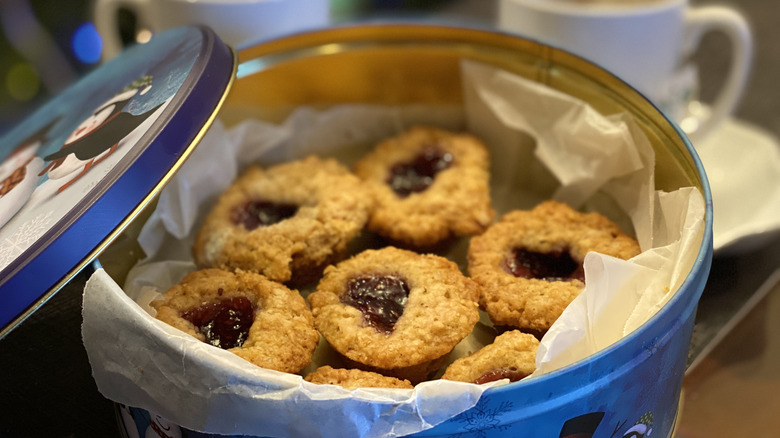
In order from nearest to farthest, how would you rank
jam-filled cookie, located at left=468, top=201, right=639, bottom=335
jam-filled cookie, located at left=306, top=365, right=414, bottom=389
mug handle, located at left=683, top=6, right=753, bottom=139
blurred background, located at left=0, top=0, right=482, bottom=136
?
jam-filled cookie, located at left=306, top=365, right=414, bottom=389 → jam-filled cookie, located at left=468, top=201, right=639, bottom=335 → mug handle, located at left=683, top=6, right=753, bottom=139 → blurred background, located at left=0, top=0, right=482, bottom=136

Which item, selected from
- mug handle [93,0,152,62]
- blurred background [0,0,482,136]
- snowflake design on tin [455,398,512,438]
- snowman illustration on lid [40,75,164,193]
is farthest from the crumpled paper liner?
blurred background [0,0,482,136]

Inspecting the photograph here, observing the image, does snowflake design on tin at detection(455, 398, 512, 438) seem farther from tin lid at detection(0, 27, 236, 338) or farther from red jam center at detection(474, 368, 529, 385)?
tin lid at detection(0, 27, 236, 338)

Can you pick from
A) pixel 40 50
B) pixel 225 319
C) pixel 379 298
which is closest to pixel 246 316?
pixel 225 319

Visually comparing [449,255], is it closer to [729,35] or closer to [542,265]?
[542,265]

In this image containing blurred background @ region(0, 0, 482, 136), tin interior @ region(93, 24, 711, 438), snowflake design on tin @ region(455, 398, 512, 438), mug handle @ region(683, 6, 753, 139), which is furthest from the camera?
blurred background @ region(0, 0, 482, 136)

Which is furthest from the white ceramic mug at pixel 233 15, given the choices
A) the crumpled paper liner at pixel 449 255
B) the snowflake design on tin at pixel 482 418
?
the snowflake design on tin at pixel 482 418

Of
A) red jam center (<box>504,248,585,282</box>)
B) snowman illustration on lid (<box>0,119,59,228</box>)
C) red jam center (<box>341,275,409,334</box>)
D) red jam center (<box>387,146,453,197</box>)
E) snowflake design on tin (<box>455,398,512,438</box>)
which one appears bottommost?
red jam center (<box>504,248,585,282</box>)

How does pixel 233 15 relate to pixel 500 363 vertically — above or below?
above
